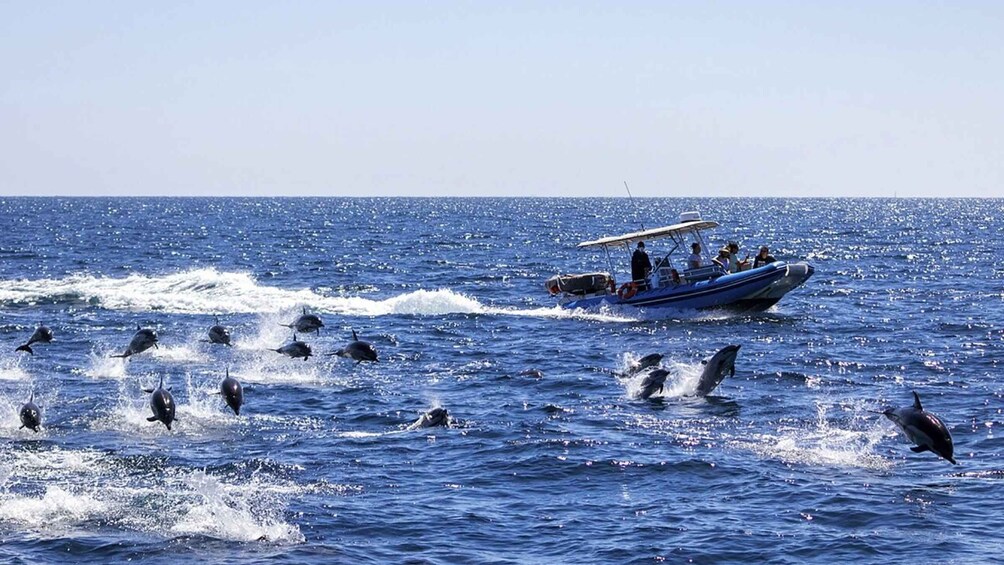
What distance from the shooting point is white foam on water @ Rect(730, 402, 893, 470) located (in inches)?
750

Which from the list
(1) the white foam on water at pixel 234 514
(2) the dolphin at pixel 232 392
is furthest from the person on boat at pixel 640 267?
(1) the white foam on water at pixel 234 514

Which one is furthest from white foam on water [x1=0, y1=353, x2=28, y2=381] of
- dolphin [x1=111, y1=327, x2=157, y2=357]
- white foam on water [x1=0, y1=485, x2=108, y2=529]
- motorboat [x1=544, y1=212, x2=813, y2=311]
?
motorboat [x1=544, y1=212, x2=813, y2=311]

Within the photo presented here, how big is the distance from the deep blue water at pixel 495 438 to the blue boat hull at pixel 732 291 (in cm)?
48

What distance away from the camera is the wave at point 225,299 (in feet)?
136

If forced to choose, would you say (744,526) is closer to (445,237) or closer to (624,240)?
(624,240)

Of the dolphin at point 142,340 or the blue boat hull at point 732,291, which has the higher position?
the blue boat hull at point 732,291

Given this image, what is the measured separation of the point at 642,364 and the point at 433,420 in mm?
7035

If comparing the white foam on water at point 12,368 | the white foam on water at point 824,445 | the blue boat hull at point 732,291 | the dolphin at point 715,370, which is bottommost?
the white foam on water at point 12,368

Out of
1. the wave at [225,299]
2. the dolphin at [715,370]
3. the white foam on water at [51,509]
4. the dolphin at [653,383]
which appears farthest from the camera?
the wave at [225,299]

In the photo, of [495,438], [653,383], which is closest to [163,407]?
[495,438]

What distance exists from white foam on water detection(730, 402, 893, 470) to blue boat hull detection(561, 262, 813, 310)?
1461cm

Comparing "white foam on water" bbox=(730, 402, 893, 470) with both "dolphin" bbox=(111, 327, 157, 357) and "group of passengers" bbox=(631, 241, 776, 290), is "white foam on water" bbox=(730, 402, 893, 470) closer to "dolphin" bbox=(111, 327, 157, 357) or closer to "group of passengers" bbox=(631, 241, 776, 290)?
"dolphin" bbox=(111, 327, 157, 357)

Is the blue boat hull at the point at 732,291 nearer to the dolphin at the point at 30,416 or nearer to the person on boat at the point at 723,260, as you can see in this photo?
the person on boat at the point at 723,260

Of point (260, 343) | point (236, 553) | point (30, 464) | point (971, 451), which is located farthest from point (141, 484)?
point (260, 343)
